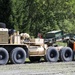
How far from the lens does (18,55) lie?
2478cm

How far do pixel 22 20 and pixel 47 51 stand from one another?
28.8 meters

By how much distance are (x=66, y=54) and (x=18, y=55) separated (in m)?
4.36

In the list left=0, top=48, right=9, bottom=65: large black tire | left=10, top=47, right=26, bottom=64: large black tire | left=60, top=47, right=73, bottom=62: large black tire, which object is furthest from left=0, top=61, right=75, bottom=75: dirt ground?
left=60, top=47, right=73, bottom=62: large black tire

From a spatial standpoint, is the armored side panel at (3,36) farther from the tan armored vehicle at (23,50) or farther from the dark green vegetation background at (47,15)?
the dark green vegetation background at (47,15)

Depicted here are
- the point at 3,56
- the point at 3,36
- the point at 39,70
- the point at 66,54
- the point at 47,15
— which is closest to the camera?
the point at 39,70

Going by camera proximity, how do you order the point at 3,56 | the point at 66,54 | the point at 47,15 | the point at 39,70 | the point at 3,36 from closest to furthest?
1. the point at 39,70
2. the point at 3,56
3. the point at 3,36
4. the point at 66,54
5. the point at 47,15

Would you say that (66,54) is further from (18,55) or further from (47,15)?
(47,15)

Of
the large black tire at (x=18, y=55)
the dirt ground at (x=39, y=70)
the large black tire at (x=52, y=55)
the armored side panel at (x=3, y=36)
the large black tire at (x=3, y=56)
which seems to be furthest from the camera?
the large black tire at (x=52, y=55)

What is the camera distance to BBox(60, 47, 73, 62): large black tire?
27016 millimetres

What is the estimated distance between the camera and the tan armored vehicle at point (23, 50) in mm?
24234

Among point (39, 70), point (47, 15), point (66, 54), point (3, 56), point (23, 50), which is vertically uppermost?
point (47, 15)

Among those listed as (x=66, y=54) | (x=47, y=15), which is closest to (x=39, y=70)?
(x=66, y=54)

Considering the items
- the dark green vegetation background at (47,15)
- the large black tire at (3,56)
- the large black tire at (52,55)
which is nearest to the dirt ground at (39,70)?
the large black tire at (3,56)

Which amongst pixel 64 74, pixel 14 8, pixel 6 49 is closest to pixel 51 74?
pixel 64 74
